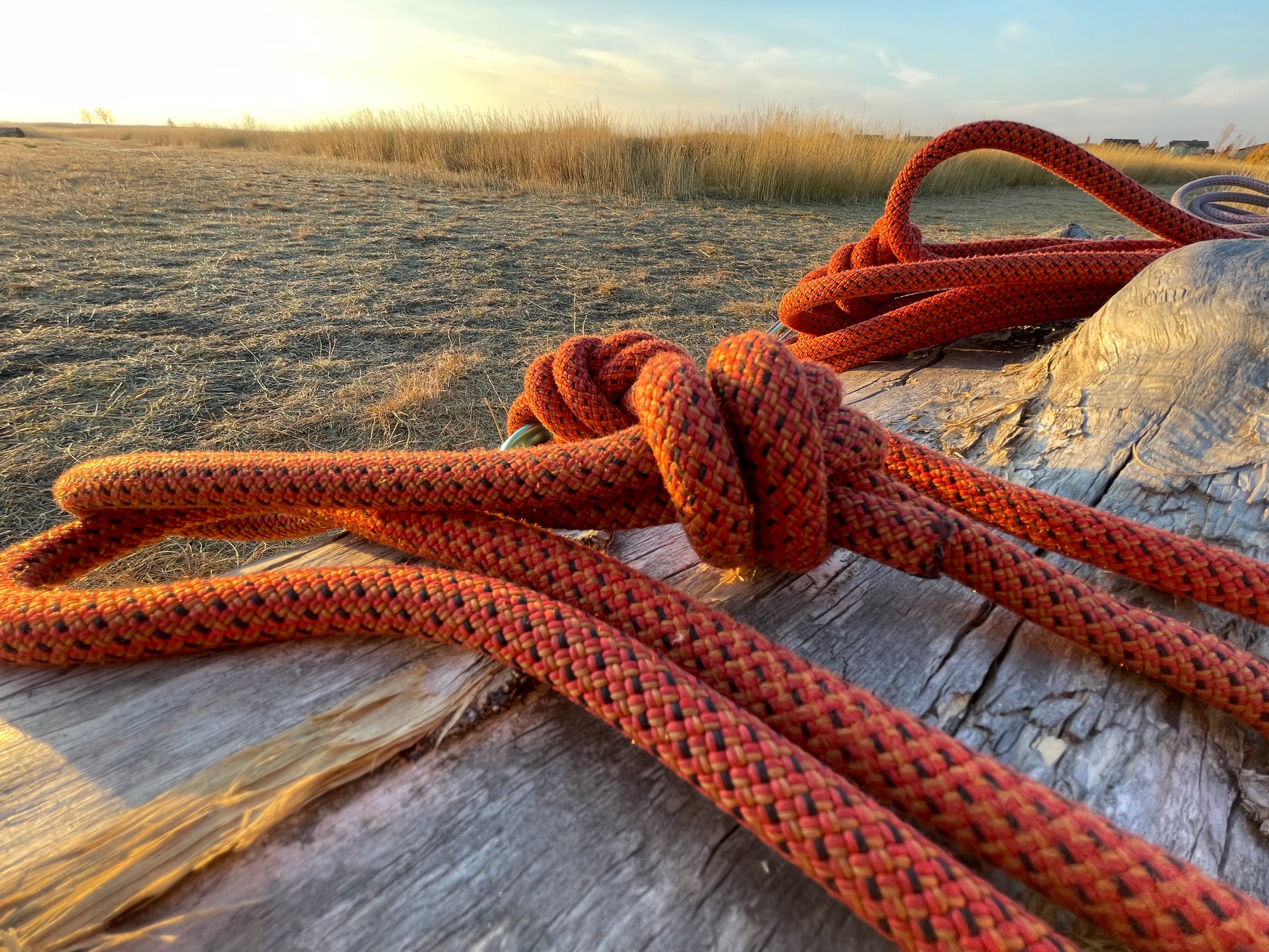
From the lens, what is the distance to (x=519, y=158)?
7641 mm

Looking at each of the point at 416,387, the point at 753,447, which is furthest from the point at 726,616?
the point at 416,387

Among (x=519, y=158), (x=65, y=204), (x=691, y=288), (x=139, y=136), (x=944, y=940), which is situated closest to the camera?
(x=944, y=940)

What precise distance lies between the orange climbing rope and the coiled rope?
6.98 feet

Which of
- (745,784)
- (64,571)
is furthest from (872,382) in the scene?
(64,571)

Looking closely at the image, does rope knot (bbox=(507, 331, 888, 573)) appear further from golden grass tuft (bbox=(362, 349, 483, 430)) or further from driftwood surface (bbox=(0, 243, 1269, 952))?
golden grass tuft (bbox=(362, 349, 483, 430))

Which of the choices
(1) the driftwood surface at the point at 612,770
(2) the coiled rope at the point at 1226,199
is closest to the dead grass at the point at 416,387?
(1) the driftwood surface at the point at 612,770

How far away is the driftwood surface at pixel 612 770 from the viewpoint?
42 centimetres

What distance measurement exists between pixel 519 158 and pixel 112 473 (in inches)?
311

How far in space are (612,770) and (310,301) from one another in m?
A: 3.35

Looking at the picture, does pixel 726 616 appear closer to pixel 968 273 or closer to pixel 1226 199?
pixel 968 273

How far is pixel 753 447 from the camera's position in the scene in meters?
0.61

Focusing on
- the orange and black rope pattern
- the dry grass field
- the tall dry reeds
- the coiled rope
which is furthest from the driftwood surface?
the tall dry reeds

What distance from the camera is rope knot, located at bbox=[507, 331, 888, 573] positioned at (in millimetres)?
591

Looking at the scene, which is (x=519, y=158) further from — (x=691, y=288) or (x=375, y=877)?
(x=375, y=877)
